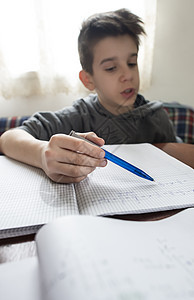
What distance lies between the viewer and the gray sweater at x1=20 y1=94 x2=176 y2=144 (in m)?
0.58

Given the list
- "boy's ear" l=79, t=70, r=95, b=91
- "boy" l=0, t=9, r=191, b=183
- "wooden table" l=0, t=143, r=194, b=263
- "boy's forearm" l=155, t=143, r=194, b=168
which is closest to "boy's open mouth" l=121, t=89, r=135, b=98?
"boy" l=0, t=9, r=191, b=183

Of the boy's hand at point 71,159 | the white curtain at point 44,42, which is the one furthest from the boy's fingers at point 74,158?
the white curtain at point 44,42

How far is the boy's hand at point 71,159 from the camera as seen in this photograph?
0.29 metres

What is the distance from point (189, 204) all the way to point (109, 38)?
0.55m

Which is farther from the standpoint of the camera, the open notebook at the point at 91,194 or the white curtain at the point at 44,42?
the white curtain at the point at 44,42

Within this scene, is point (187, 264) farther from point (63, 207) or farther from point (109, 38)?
point (109, 38)

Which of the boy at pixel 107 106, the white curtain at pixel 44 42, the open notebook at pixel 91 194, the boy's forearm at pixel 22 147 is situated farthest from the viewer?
the white curtain at pixel 44 42

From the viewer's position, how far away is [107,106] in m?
0.70

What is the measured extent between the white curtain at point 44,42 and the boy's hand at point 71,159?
2.37 ft

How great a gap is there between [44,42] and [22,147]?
75cm

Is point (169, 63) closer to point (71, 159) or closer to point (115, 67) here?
point (115, 67)

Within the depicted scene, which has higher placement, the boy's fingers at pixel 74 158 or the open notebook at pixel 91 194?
the boy's fingers at pixel 74 158

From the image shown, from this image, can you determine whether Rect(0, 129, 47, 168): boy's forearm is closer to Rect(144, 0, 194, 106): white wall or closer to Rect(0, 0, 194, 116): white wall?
Rect(0, 0, 194, 116): white wall

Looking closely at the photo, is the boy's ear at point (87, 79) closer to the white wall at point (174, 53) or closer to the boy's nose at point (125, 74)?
the boy's nose at point (125, 74)
